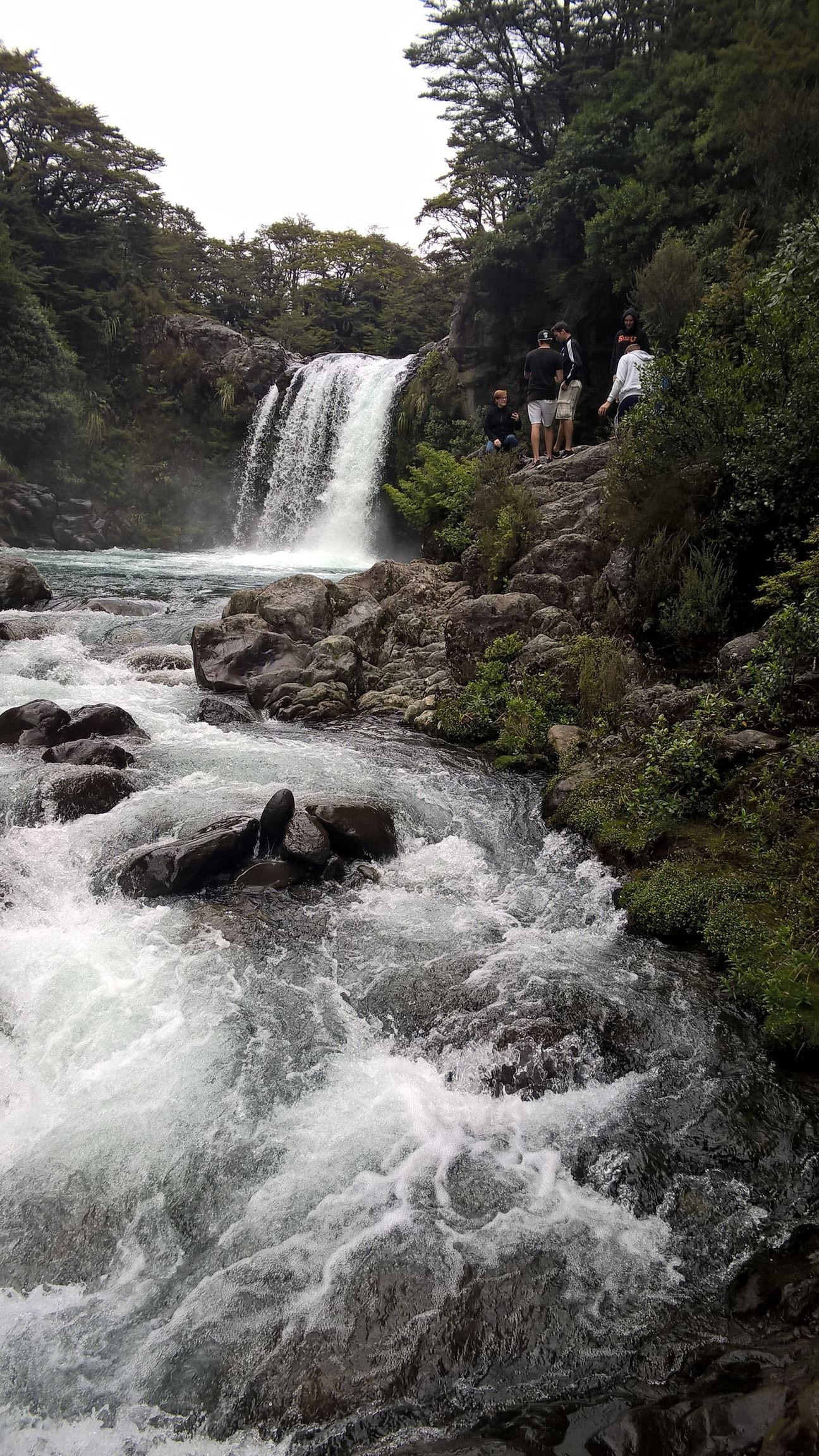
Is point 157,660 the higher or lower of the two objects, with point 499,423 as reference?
lower

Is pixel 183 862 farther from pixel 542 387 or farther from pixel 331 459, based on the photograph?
pixel 331 459

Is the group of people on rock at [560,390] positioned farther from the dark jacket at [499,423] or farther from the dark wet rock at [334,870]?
the dark wet rock at [334,870]

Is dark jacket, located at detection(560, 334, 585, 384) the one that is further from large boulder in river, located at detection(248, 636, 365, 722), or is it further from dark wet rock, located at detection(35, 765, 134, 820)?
dark wet rock, located at detection(35, 765, 134, 820)

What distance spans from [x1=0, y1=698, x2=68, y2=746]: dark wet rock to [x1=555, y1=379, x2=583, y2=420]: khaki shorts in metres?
9.10

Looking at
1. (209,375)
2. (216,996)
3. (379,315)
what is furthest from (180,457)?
(216,996)

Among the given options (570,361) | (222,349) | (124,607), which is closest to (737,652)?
(570,361)

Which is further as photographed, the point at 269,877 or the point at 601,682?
Result: the point at 601,682

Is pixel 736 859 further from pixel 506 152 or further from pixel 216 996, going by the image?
pixel 506 152

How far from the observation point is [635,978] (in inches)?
187

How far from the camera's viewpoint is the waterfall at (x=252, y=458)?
27359mm

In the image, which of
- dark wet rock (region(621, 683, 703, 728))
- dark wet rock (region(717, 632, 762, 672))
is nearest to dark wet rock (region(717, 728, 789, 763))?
dark wet rock (region(621, 683, 703, 728))

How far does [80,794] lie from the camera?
6.86m

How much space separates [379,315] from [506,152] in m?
14.3

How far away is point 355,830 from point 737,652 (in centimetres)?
376
